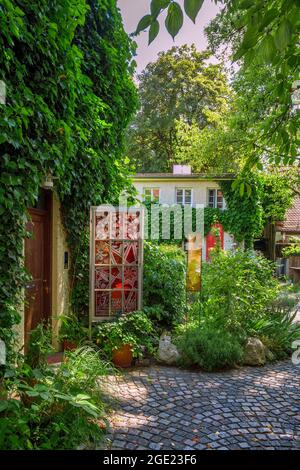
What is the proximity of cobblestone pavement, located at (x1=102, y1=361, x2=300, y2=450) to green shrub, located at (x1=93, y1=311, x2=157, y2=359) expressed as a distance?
381mm

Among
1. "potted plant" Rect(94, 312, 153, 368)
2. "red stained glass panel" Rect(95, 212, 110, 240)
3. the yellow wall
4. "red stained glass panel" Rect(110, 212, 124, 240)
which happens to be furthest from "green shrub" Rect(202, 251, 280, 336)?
the yellow wall

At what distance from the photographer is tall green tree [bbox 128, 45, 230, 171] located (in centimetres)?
2394

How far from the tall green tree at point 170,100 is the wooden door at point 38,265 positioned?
19264 mm

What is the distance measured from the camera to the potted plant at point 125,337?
487 cm

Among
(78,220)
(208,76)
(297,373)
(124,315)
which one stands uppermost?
(208,76)

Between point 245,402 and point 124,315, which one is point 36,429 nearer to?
point 245,402

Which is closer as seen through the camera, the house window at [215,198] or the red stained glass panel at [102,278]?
the red stained glass panel at [102,278]

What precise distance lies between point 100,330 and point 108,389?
1.22 meters

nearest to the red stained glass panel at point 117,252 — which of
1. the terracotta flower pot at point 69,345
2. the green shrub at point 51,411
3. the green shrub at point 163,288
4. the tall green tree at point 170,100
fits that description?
the green shrub at point 163,288

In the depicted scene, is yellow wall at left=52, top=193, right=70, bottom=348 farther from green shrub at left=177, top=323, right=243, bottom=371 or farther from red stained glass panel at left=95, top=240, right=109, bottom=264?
green shrub at left=177, top=323, right=243, bottom=371

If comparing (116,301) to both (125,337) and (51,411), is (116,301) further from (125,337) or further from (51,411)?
(51,411)

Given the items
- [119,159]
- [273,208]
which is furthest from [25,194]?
[273,208]

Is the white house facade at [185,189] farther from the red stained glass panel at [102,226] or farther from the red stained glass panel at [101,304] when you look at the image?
the red stained glass panel at [101,304]
